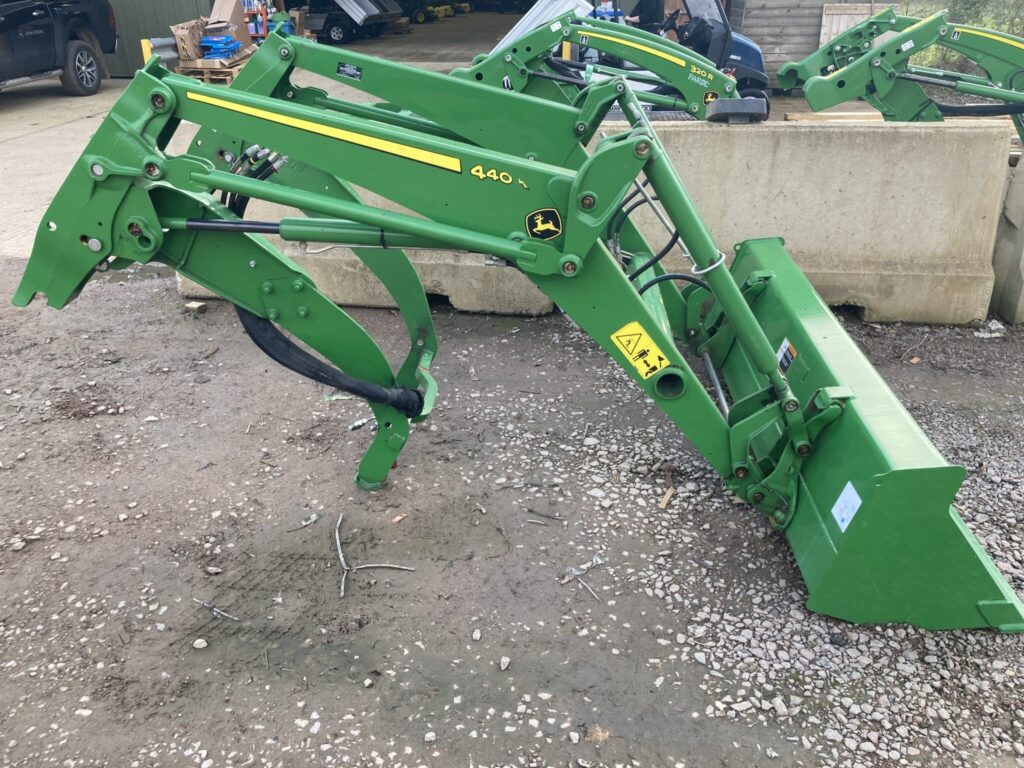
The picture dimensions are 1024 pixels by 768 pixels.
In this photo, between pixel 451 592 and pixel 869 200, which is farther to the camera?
pixel 869 200

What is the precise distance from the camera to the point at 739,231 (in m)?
5.36

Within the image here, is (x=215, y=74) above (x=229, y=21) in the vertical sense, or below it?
below

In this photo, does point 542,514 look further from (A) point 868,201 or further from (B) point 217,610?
(A) point 868,201

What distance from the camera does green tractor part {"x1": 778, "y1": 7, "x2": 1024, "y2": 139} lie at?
616 cm

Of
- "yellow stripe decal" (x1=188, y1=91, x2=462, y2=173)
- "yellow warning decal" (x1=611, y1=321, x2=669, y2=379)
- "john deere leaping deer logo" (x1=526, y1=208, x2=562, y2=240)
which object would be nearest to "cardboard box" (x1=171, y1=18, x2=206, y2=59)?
"yellow stripe decal" (x1=188, y1=91, x2=462, y2=173)

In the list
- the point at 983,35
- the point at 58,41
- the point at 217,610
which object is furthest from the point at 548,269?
the point at 58,41

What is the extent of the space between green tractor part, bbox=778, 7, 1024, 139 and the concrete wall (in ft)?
4.57

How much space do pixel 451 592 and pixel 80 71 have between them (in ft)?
40.7

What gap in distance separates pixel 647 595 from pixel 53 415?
343 centimetres

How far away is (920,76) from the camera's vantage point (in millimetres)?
6277

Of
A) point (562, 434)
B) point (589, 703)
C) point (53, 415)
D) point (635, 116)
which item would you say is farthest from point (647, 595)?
point (53, 415)

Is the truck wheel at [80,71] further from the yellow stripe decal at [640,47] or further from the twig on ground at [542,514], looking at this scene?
the twig on ground at [542,514]

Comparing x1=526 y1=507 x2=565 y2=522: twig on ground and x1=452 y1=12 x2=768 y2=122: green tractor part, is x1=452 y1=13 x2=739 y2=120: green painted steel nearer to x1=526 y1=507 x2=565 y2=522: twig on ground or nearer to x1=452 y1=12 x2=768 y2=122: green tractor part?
x1=452 y1=12 x2=768 y2=122: green tractor part

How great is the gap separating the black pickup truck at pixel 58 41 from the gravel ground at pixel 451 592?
8282 mm
